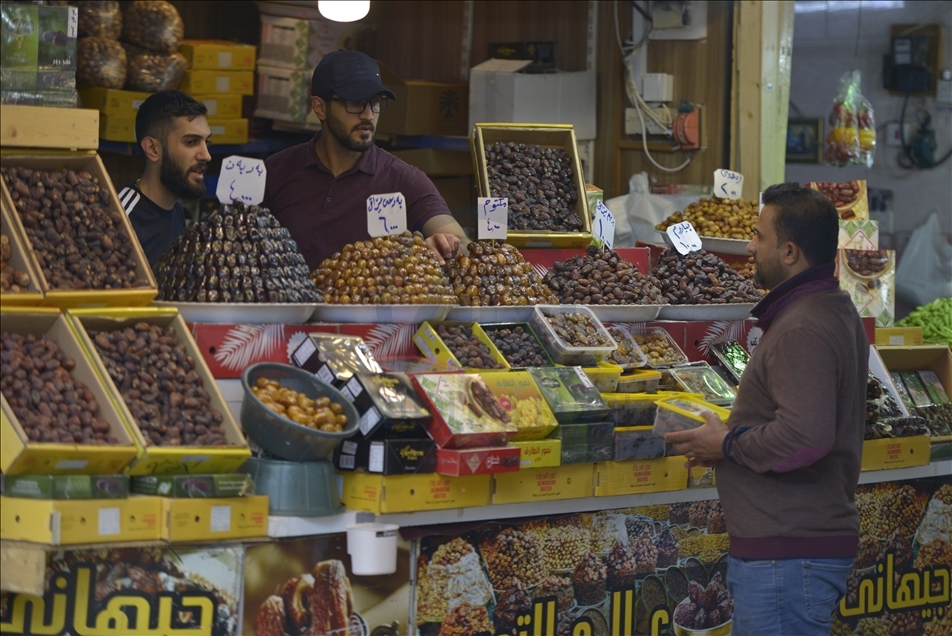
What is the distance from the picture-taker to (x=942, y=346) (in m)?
5.02

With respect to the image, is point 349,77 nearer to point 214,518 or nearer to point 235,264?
point 235,264

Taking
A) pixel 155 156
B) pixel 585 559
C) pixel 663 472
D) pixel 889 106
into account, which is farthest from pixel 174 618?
pixel 889 106

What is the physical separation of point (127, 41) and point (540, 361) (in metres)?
4.45

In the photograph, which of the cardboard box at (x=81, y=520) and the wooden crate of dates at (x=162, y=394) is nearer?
the cardboard box at (x=81, y=520)

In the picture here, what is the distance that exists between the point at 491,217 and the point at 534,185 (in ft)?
2.06

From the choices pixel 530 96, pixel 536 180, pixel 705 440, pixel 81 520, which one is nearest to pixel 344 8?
pixel 530 96

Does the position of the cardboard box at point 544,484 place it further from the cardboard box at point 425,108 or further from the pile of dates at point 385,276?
the cardboard box at point 425,108

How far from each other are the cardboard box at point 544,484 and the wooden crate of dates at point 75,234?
1113 mm

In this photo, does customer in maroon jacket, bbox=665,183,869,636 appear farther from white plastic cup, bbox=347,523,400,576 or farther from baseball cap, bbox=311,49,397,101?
baseball cap, bbox=311,49,397,101

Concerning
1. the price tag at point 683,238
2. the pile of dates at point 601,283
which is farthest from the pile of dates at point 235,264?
the price tag at point 683,238

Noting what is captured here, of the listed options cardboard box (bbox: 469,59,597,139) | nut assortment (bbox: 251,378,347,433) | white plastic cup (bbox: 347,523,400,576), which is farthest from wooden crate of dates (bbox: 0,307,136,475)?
cardboard box (bbox: 469,59,597,139)

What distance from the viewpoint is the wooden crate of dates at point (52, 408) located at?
265 centimetres

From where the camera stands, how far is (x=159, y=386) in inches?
117

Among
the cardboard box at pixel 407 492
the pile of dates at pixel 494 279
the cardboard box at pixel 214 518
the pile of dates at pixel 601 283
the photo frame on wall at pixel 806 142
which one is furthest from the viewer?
the photo frame on wall at pixel 806 142
